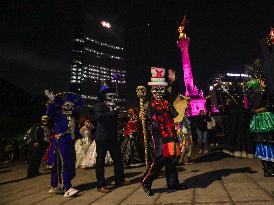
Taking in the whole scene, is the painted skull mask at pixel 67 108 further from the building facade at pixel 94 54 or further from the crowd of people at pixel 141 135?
the building facade at pixel 94 54

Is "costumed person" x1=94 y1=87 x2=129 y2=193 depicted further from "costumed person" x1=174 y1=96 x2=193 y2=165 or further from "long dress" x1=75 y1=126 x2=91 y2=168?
"long dress" x1=75 y1=126 x2=91 y2=168

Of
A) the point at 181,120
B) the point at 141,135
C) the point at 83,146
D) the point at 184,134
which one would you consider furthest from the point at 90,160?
the point at 141,135

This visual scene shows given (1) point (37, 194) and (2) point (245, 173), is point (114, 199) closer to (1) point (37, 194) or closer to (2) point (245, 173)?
(1) point (37, 194)

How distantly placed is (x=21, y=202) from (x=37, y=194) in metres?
0.68

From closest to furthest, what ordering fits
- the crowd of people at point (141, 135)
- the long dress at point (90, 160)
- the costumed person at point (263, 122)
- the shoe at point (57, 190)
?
the crowd of people at point (141, 135) < the costumed person at point (263, 122) < the shoe at point (57, 190) < the long dress at point (90, 160)

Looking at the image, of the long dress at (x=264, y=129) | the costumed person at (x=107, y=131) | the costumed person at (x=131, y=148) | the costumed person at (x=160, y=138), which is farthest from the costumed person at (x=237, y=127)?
the costumed person at (x=107, y=131)

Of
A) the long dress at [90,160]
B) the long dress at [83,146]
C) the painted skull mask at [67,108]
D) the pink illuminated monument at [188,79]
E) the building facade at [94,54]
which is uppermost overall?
the building facade at [94,54]

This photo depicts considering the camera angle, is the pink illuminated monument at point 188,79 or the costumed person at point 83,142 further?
the pink illuminated monument at point 188,79

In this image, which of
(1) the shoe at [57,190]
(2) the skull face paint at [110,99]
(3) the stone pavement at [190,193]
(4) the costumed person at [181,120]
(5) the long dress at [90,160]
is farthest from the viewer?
(5) the long dress at [90,160]

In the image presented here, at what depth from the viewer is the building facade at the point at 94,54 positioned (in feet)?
442

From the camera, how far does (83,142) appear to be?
11289 millimetres

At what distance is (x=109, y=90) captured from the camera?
6.33 metres

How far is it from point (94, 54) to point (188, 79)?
7549cm

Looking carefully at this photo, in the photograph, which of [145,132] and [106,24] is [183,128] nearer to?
[145,132]
